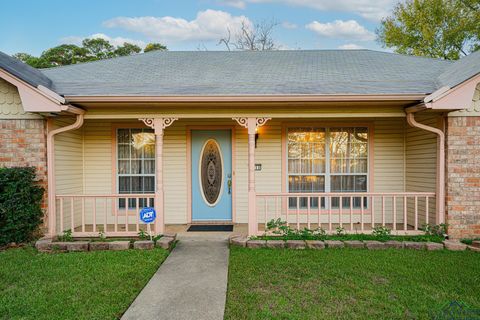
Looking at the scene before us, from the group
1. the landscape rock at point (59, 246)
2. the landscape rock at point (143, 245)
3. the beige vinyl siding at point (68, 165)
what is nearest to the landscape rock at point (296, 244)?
the landscape rock at point (143, 245)

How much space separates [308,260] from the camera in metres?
4.82

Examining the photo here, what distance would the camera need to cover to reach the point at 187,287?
392cm

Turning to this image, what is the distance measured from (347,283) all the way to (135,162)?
5.45m

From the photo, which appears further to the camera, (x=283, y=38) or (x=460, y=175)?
(x=283, y=38)

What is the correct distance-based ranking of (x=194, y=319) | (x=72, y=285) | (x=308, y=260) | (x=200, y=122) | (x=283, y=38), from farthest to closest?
(x=283, y=38), (x=200, y=122), (x=308, y=260), (x=72, y=285), (x=194, y=319)

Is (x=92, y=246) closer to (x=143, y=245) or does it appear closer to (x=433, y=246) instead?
(x=143, y=245)

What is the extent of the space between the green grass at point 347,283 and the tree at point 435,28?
1976 cm

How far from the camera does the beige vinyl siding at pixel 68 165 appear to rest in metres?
6.31

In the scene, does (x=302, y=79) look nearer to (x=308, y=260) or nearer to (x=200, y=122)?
(x=200, y=122)

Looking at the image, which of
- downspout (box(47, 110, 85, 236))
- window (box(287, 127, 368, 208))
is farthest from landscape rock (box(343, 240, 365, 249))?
downspout (box(47, 110, 85, 236))

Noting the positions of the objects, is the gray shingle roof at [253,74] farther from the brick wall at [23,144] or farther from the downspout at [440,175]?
the brick wall at [23,144]

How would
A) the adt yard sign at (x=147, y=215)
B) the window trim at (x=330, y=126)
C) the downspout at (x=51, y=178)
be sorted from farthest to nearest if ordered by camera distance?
the window trim at (x=330, y=126) < the downspout at (x=51, y=178) < the adt yard sign at (x=147, y=215)

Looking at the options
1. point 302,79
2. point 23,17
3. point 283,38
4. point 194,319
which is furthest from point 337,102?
point 23,17

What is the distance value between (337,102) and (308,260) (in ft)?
9.52
